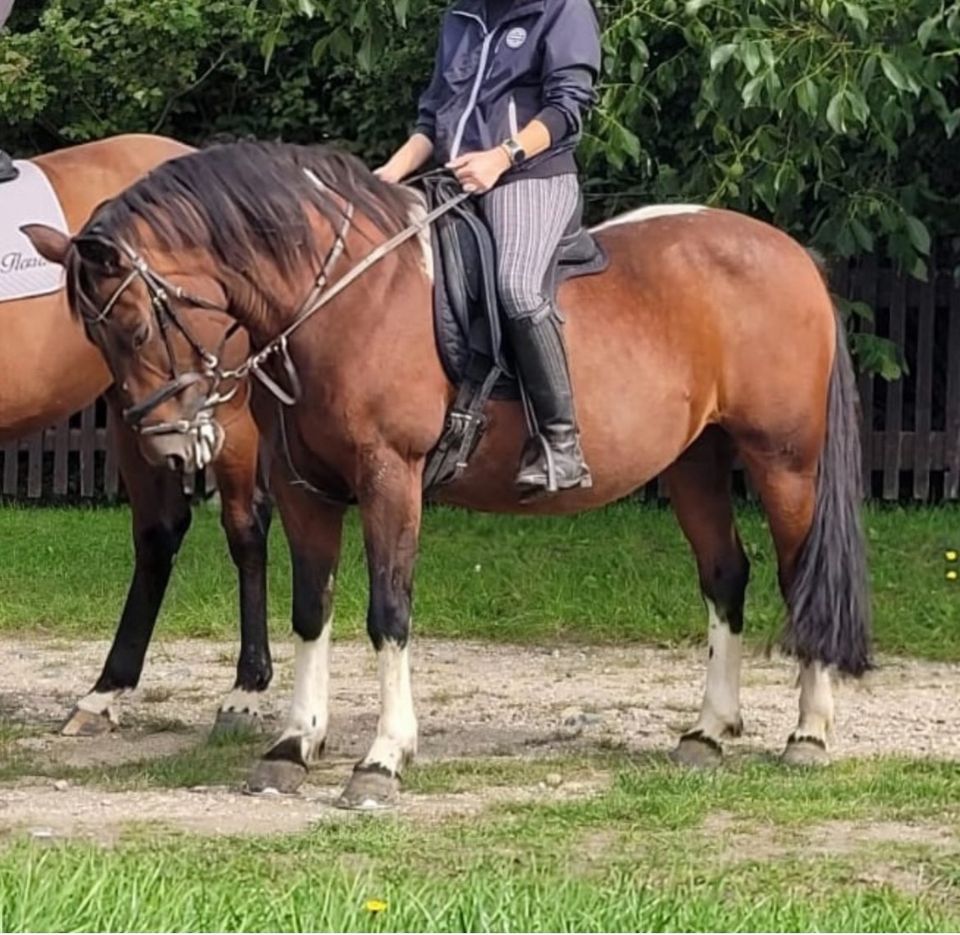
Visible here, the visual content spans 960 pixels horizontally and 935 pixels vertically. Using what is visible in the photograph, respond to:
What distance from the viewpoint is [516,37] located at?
19.9 feet

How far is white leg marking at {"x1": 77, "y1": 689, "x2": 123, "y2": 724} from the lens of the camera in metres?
7.29

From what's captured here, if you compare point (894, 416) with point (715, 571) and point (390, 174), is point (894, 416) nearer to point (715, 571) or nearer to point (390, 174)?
point (715, 571)

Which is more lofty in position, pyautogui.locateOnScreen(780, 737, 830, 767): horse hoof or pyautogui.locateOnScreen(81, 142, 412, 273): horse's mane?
pyautogui.locateOnScreen(81, 142, 412, 273): horse's mane

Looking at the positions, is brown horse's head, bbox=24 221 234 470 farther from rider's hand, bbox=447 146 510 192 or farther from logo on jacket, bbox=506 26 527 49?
logo on jacket, bbox=506 26 527 49

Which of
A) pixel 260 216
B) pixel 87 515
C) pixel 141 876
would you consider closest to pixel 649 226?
pixel 260 216

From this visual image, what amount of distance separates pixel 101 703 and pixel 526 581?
11.4 feet

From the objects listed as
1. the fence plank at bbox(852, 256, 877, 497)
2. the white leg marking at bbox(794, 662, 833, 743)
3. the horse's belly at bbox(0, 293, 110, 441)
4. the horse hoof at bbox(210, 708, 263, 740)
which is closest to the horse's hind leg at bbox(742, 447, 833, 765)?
the white leg marking at bbox(794, 662, 833, 743)

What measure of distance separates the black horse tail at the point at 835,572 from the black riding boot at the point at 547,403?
3.21 feet

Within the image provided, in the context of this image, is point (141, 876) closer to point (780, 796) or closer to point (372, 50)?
point (780, 796)

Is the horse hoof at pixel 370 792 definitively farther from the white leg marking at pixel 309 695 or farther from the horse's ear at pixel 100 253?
the horse's ear at pixel 100 253

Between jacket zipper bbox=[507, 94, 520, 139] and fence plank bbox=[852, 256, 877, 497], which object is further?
fence plank bbox=[852, 256, 877, 497]

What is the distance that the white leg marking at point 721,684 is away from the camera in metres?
6.68

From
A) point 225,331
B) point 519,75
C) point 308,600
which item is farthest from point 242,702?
point 519,75

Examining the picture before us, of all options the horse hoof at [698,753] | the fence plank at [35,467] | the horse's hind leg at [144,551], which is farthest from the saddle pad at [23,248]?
the fence plank at [35,467]
